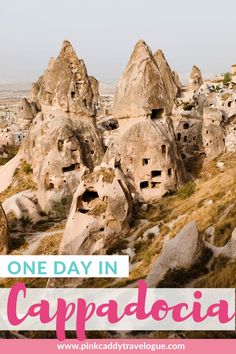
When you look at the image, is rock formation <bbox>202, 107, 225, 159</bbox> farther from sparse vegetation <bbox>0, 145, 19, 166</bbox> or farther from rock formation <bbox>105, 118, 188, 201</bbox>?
sparse vegetation <bbox>0, 145, 19, 166</bbox>

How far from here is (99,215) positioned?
46.1 feet

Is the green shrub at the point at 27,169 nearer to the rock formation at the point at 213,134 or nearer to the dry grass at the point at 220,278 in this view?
the rock formation at the point at 213,134

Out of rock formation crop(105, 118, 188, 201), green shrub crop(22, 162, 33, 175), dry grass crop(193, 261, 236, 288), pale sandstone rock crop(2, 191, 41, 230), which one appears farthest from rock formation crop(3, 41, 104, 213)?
dry grass crop(193, 261, 236, 288)

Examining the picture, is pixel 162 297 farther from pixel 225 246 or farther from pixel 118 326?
pixel 225 246

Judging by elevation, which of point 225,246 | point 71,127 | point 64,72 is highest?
point 64,72

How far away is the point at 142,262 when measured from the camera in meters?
11.0

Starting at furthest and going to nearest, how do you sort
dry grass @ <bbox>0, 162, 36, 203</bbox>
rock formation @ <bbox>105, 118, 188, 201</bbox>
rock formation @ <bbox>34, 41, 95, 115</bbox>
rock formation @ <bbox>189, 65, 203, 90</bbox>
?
rock formation @ <bbox>189, 65, 203, 90</bbox> < rock formation @ <bbox>34, 41, 95, 115</bbox> < dry grass @ <bbox>0, 162, 36, 203</bbox> < rock formation @ <bbox>105, 118, 188, 201</bbox>

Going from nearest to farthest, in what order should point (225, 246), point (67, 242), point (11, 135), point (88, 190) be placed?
point (225, 246)
point (67, 242)
point (88, 190)
point (11, 135)

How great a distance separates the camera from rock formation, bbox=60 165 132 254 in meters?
13.5

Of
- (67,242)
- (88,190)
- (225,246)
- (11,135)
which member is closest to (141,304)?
(225,246)

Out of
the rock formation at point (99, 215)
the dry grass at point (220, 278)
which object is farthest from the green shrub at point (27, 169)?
the dry grass at point (220, 278)

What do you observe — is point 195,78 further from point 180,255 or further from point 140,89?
point 180,255

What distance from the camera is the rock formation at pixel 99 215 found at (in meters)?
13.5

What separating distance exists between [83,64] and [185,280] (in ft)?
61.6
